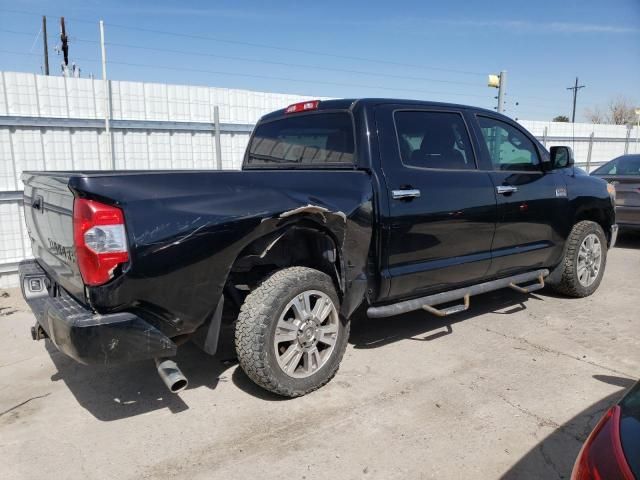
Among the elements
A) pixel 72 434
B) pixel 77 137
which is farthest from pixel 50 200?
pixel 77 137

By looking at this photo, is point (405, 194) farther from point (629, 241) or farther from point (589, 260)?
point (629, 241)

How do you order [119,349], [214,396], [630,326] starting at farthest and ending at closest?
1. [630,326]
2. [214,396]
3. [119,349]

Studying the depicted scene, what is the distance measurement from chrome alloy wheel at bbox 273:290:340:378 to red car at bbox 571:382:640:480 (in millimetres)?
1944

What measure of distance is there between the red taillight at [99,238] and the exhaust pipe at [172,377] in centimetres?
58

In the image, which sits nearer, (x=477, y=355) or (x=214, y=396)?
(x=214, y=396)

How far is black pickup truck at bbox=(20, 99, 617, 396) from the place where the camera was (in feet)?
8.55

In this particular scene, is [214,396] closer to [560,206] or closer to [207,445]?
[207,445]

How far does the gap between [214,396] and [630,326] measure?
3.88 m

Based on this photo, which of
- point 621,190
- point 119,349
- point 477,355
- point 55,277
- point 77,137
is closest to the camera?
point 119,349

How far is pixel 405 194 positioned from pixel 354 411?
157 cm

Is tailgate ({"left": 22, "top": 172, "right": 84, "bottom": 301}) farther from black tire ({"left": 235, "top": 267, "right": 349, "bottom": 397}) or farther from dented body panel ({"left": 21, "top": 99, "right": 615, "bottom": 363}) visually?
black tire ({"left": 235, "top": 267, "right": 349, "bottom": 397})

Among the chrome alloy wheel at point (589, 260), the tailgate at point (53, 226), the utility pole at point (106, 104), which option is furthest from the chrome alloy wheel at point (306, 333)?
the utility pole at point (106, 104)

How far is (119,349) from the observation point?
8.59ft

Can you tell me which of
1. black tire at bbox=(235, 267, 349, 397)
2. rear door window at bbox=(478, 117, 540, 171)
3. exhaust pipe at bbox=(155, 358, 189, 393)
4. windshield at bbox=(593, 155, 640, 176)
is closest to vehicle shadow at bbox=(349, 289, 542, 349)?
black tire at bbox=(235, 267, 349, 397)
